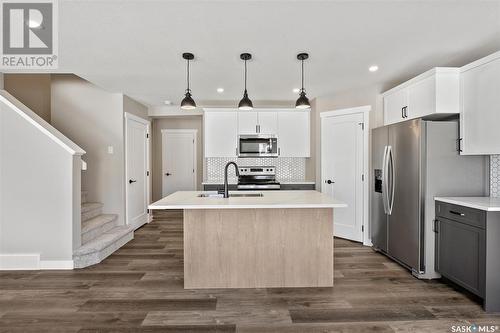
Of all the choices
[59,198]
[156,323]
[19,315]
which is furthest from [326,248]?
[59,198]

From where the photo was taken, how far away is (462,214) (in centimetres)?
250

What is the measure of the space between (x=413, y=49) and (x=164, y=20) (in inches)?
96.2

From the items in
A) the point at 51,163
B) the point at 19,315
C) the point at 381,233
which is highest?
the point at 51,163

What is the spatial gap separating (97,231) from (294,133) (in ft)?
11.6

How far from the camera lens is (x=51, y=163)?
3234mm

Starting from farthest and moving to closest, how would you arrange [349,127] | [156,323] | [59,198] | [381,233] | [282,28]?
[349,127]
[381,233]
[59,198]
[282,28]
[156,323]

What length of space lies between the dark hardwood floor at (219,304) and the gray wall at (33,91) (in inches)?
110

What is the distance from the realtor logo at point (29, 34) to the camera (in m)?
2.15

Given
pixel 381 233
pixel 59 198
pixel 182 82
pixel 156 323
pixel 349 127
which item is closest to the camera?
pixel 156 323

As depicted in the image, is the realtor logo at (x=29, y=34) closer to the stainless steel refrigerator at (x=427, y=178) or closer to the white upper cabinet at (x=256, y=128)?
the white upper cabinet at (x=256, y=128)

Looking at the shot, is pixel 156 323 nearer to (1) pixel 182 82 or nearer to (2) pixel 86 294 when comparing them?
(2) pixel 86 294

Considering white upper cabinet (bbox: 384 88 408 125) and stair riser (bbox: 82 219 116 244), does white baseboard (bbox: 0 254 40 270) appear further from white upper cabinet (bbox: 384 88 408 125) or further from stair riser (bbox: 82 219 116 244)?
white upper cabinet (bbox: 384 88 408 125)

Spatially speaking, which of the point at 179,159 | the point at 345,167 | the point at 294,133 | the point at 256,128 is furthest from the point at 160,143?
the point at 345,167

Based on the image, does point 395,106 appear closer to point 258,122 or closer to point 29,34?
point 258,122
